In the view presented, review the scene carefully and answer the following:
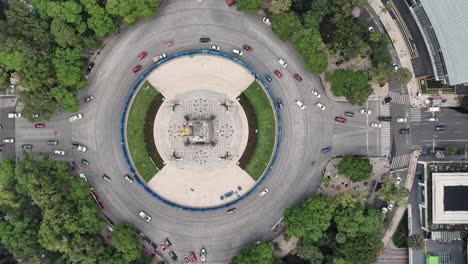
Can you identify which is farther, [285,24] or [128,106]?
[128,106]

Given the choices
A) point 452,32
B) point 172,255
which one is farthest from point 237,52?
point 172,255

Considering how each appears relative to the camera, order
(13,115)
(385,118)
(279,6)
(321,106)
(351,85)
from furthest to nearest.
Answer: (13,115) < (385,118) < (321,106) < (351,85) < (279,6)

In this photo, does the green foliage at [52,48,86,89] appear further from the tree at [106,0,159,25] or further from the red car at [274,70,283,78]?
the red car at [274,70,283,78]

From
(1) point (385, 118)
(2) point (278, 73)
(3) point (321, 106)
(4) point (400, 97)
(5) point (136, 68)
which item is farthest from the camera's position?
(5) point (136, 68)

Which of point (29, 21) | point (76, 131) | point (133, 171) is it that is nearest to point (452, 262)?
point (133, 171)

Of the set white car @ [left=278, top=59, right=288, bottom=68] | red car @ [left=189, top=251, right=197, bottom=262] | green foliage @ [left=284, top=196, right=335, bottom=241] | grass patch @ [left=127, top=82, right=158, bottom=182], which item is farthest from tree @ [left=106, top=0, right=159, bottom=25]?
green foliage @ [left=284, top=196, right=335, bottom=241]

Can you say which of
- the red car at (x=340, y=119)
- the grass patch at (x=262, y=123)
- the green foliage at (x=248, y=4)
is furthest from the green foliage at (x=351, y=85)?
the green foliage at (x=248, y=4)

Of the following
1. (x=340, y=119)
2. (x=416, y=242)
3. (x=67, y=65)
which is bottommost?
(x=416, y=242)

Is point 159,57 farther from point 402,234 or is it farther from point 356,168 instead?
point 402,234
